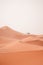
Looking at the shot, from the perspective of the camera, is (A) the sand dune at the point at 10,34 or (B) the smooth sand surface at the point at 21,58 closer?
(B) the smooth sand surface at the point at 21,58

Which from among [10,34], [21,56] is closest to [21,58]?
[21,56]

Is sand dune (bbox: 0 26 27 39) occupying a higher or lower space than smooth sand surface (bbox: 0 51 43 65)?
higher

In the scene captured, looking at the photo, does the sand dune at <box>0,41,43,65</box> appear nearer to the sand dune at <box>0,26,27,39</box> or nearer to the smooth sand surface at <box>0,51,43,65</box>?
the smooth sand surface at <box>0,51,43,65</box>

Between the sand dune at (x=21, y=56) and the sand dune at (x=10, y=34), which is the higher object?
the sand dune at (x=10, y=34)

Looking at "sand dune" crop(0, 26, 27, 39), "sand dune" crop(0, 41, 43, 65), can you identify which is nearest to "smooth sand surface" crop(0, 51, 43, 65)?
"sand dune" crop(0, 41, 43, 65)

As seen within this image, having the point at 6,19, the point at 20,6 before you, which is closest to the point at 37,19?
the point at 20,6

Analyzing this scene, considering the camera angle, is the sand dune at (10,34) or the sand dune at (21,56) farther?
the sand dune at (10,34)

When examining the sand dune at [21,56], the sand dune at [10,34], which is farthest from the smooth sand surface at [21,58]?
the sand dune at [10,34]

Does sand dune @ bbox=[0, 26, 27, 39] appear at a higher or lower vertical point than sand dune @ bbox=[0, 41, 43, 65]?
higher

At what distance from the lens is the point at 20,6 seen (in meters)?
2.44

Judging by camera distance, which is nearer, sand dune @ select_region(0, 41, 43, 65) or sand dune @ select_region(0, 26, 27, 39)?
sand dune @ select_region(0, 41, 43, 65)

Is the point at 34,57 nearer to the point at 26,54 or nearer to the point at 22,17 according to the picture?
the point at 26,54

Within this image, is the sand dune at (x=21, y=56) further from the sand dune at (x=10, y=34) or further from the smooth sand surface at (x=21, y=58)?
the sand dune at (x=10, y=34)

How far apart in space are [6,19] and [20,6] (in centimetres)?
40
